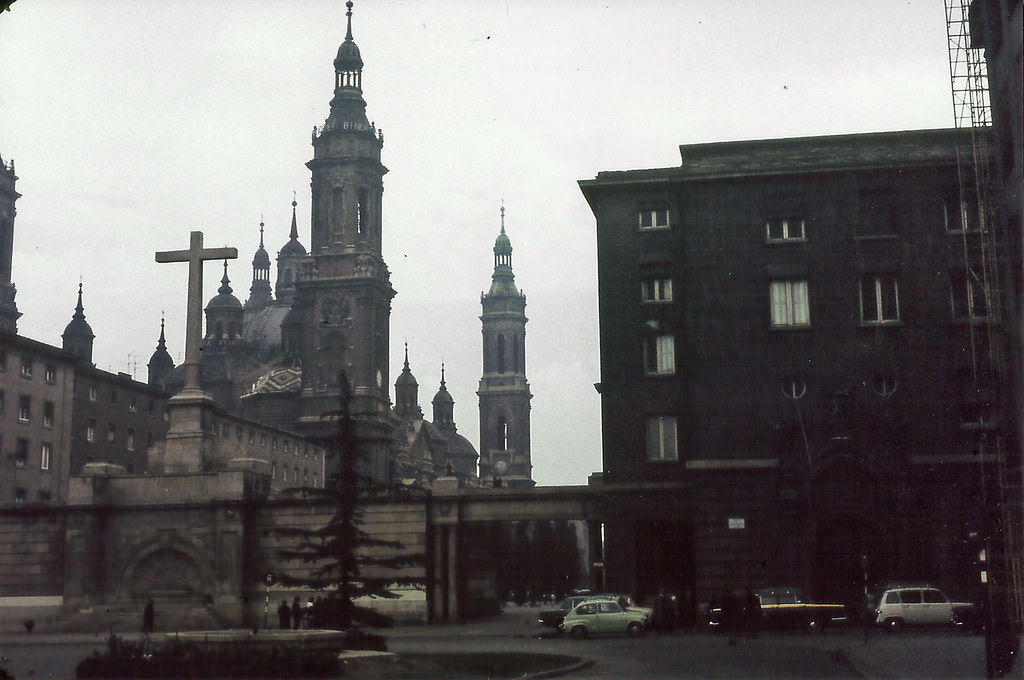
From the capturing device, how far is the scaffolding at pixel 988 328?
30.7 meters

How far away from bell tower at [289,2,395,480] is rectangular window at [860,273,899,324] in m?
68.0

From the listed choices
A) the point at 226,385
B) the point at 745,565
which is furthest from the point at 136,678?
the point at 226,385

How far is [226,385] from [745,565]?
3599 inches

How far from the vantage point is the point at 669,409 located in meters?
41.8

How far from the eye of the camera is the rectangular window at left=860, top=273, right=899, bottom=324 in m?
40.3

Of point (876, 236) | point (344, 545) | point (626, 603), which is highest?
point (876, 236)

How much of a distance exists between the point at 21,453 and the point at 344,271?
46439mm

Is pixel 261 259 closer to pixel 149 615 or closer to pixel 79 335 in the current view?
pixel 79 335

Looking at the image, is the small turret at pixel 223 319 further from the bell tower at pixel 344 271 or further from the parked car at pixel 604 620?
the parked car at pixel 604 620

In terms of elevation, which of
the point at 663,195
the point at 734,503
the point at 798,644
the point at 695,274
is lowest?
the point at 798,644

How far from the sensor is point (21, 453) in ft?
203

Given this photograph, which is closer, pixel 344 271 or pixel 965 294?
pixel 965 294

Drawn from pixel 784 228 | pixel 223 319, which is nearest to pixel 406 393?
pixel 223 319

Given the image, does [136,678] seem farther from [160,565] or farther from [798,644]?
[160,565]
